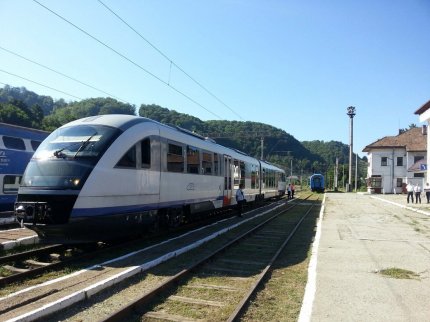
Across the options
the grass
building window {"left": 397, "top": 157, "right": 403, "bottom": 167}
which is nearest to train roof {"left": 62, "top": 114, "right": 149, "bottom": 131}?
the grass

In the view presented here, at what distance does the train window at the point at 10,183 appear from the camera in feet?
51.7

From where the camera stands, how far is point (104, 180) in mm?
9188

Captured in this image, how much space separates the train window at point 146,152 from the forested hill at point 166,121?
15.9 meters

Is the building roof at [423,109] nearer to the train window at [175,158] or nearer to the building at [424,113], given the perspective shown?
the building at [424,113]

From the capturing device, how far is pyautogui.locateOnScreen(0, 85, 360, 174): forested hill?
107 ft

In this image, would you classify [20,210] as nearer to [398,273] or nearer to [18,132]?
[398,273]

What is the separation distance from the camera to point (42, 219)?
27.8 ft

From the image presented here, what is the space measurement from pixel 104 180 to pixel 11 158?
28.2 ft

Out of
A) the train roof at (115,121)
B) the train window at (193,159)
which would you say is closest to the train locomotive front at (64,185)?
the train roof at (115,121)

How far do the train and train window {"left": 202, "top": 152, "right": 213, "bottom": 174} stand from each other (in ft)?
6.90

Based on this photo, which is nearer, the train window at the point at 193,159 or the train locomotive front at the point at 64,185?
the train locomotive front at the point at 64,185

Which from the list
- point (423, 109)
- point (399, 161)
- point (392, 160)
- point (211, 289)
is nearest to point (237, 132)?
point (423, 109)

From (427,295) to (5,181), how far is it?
14.0m

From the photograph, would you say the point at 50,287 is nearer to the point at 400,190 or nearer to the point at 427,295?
the point at 427,295
